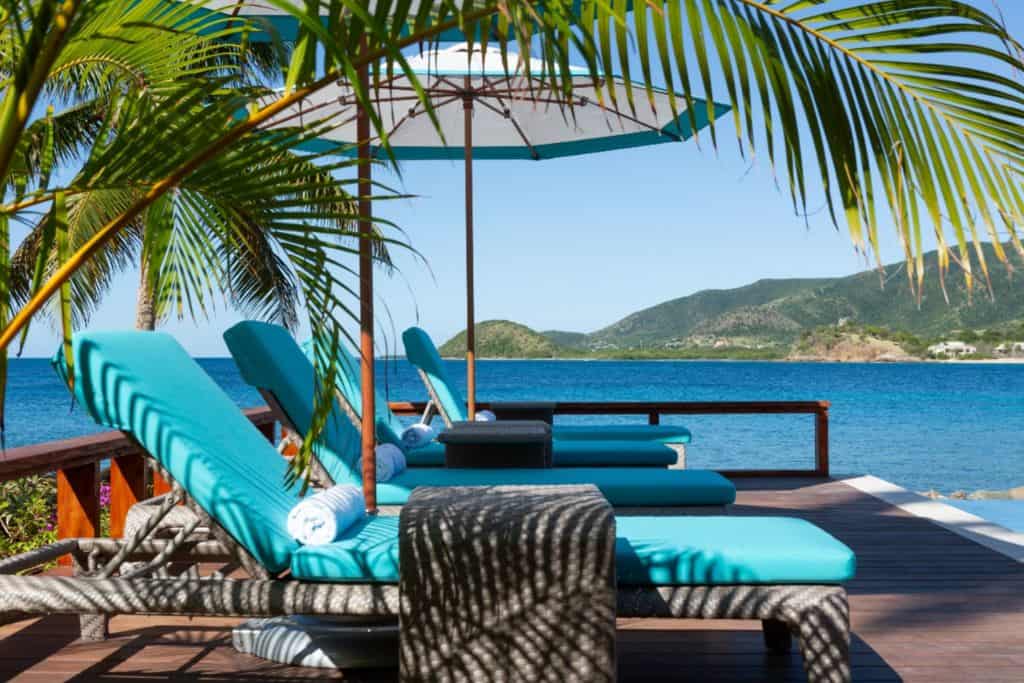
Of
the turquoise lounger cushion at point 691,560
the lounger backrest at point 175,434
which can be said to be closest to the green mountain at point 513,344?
the lounger backrest at point 175,434

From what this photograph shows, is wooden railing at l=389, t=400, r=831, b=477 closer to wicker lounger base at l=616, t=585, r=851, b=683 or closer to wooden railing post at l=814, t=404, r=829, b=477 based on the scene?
wooden railing post at l=814, t=404, r=829, b=477

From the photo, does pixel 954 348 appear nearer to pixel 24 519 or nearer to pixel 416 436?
pixel 24 519

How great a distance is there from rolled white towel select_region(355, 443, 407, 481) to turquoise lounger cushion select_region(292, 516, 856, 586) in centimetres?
130

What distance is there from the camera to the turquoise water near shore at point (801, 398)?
2389cm

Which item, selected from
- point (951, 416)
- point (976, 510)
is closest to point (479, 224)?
point (951, 416)

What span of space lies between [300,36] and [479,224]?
44.6 m

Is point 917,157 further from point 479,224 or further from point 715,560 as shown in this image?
point 479,224

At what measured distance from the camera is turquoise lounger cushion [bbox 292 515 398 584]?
242 cm

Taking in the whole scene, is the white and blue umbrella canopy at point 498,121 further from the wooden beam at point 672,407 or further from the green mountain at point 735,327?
the green mountain at point 735,327

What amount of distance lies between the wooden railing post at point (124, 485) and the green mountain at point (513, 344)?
48063 millimetres

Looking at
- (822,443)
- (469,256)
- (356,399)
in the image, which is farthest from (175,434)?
(822,443)

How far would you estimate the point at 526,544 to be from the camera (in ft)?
7.14

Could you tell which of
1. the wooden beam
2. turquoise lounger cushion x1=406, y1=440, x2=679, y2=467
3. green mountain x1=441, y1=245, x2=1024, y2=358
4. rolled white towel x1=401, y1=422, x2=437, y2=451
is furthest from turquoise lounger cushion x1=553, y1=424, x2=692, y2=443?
green mountain x1=441, y1=245, x2=1024, y2=358

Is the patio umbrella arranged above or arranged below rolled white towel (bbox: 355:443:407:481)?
above
